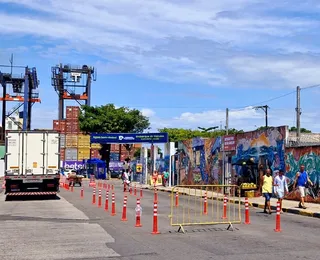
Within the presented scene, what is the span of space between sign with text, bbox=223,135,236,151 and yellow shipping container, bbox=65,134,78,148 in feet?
232

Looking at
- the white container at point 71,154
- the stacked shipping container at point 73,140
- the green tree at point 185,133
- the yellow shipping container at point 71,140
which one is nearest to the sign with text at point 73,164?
the stacked shipping container at point 73,140

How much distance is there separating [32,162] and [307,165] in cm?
1409

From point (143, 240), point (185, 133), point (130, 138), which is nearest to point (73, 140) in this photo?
point (185, 133)

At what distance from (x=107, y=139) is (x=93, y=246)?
54294 millimetres

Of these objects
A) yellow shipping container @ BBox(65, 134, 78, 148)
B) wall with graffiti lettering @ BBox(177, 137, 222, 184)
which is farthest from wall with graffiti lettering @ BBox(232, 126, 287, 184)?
yellow shipping container @ BBox(65, 134, 78, 148)

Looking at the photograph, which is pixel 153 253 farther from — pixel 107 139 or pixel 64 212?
pixel 107 139

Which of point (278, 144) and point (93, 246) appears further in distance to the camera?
point (278, 144)

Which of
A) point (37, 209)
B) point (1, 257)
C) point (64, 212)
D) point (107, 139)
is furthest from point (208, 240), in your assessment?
point (107, 139)

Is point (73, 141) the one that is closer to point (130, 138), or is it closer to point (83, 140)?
point (83, 140)

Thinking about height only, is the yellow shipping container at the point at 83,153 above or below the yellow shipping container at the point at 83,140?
below

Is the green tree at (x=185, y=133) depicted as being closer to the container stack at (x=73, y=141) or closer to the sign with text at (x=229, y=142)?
the container stack at (x=73, y=141)

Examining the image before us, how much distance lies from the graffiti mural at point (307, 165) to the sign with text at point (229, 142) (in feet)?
26.6

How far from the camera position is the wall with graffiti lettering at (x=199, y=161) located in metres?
40.9

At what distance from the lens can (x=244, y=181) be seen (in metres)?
33.4
